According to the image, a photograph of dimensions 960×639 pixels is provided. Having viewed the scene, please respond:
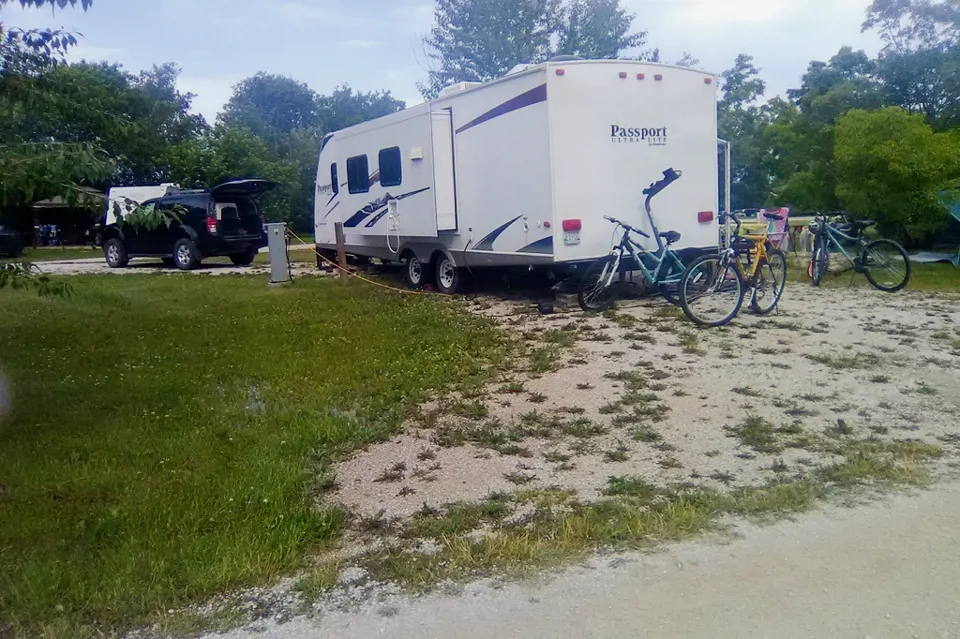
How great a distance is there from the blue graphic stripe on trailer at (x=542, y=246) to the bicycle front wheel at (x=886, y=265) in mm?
4806

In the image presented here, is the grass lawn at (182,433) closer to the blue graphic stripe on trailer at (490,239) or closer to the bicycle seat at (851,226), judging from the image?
the blue graphic stripe on trailer at (490,239)

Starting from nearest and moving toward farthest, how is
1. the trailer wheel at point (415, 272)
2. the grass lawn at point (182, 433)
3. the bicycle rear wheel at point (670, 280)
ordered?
the grass lawn at point (182, 433), the bicycle rear wheel at point (670, 280), the trailer wheel at point (415, 272)

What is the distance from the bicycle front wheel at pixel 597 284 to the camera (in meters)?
9.83

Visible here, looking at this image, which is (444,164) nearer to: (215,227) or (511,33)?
(215,227)

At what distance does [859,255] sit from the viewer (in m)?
11.5

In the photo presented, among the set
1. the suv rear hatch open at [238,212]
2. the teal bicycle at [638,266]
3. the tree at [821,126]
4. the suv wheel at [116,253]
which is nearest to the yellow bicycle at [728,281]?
the teal bicycle at [638,266]

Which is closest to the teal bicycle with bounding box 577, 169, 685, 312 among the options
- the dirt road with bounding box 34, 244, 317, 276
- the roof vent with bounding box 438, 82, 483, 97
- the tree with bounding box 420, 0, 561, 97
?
the roof vent with bounding box 438, 82, 483, 97

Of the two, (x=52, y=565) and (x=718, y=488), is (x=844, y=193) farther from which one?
(x=52, y=565)

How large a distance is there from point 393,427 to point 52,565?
8.15ft

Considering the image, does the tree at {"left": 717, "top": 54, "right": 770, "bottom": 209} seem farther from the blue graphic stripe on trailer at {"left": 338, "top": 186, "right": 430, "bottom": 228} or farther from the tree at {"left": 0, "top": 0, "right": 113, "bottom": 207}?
the tree at {"left": 0, "top": 0, "right": 113, "bottom": 207}

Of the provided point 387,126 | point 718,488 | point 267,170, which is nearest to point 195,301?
point 387,126

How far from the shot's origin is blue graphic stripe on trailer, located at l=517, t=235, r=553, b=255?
9.74 metres

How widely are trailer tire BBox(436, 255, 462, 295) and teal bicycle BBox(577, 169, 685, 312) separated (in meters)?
2.60

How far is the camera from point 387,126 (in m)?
12.8
